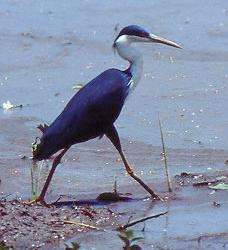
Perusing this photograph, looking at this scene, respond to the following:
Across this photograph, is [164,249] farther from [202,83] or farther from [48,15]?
[48,15]

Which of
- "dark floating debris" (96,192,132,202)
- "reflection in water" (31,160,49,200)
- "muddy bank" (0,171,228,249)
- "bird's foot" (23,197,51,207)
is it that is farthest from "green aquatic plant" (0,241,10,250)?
"dark floating debris" (96,192,132,202)

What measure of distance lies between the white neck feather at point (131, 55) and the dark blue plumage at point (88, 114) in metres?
0.09

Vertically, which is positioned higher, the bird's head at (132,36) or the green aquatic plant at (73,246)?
the bird's head at (132,36)

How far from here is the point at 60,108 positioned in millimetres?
10641

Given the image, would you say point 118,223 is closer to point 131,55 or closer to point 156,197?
point 156,197

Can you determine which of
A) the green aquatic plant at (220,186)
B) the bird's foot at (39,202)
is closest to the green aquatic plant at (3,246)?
the bird's foot at (39,202)

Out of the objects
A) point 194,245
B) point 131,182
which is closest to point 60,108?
point 131,182

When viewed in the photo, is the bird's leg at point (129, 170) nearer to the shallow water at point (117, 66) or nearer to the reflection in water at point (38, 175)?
the shallow water at point (117, 66)

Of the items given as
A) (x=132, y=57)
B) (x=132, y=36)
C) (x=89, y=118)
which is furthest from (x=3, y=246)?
(x=132, y=36)

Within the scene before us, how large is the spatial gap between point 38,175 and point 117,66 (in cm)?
363

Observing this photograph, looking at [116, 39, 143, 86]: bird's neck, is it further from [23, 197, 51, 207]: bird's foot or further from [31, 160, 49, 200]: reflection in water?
[23, 197, 51, 207]: bird's foot

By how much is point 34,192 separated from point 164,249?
1314 millimetres

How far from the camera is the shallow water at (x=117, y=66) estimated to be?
8906 millimetres

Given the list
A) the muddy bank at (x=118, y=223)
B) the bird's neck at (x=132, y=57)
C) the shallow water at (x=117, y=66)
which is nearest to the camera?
the muddy bank at (x=118, y=223)
